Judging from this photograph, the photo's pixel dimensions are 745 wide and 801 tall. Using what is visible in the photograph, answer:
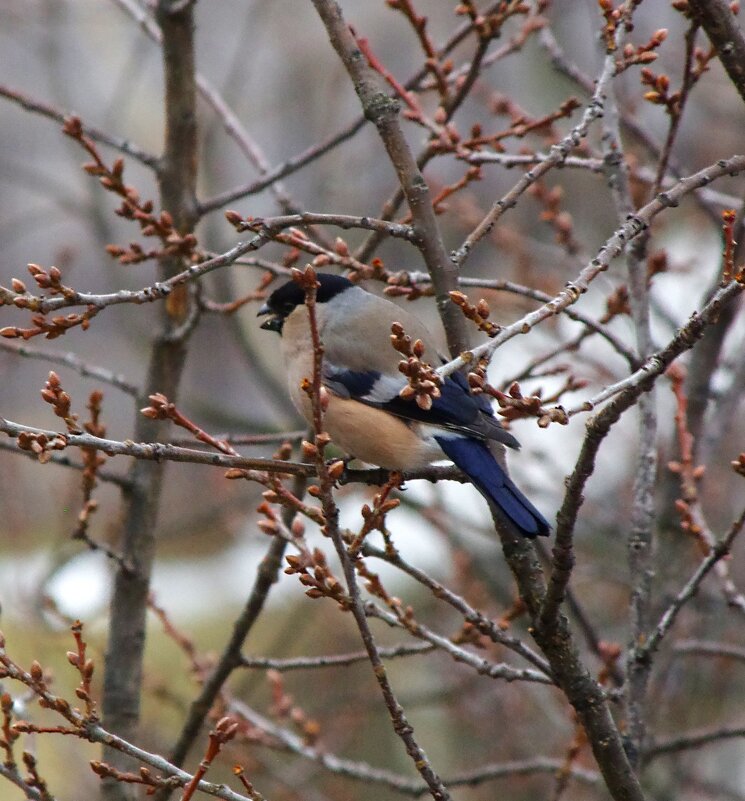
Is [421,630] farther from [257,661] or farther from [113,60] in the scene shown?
[113,60]

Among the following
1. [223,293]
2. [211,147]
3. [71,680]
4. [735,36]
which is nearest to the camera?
[735,36]

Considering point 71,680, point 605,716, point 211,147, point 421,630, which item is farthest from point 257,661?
point 71,680

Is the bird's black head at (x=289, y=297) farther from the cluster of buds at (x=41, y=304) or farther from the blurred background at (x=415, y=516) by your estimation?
the cluster of buds at (x=41, y=304)

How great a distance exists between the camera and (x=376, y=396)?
3584mm

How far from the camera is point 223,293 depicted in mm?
4922

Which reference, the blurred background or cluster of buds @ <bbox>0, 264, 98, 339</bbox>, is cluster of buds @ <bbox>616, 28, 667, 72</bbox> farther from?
cluster of buds @ <bbox>0, 264, 98, 339</bbox>

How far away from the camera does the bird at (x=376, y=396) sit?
3146 mm

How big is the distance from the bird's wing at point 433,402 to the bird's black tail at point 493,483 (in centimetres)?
4

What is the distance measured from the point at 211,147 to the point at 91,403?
10.7 feet

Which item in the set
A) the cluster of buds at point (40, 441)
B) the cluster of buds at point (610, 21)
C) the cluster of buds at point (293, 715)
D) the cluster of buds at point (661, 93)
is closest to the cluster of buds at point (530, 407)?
the cluster of buds at point (40, 441)

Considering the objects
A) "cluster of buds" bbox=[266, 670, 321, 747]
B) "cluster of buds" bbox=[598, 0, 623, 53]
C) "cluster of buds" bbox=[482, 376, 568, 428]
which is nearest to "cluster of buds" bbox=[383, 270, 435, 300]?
"cluster of buds" bbox=[598, 0, 623, 53]

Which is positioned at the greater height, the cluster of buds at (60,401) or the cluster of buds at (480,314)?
the cluster of buds at (480,314)

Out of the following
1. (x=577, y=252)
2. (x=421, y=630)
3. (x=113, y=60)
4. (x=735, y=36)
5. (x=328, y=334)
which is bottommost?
(x=421, y=630)

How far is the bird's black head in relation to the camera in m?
4.03
